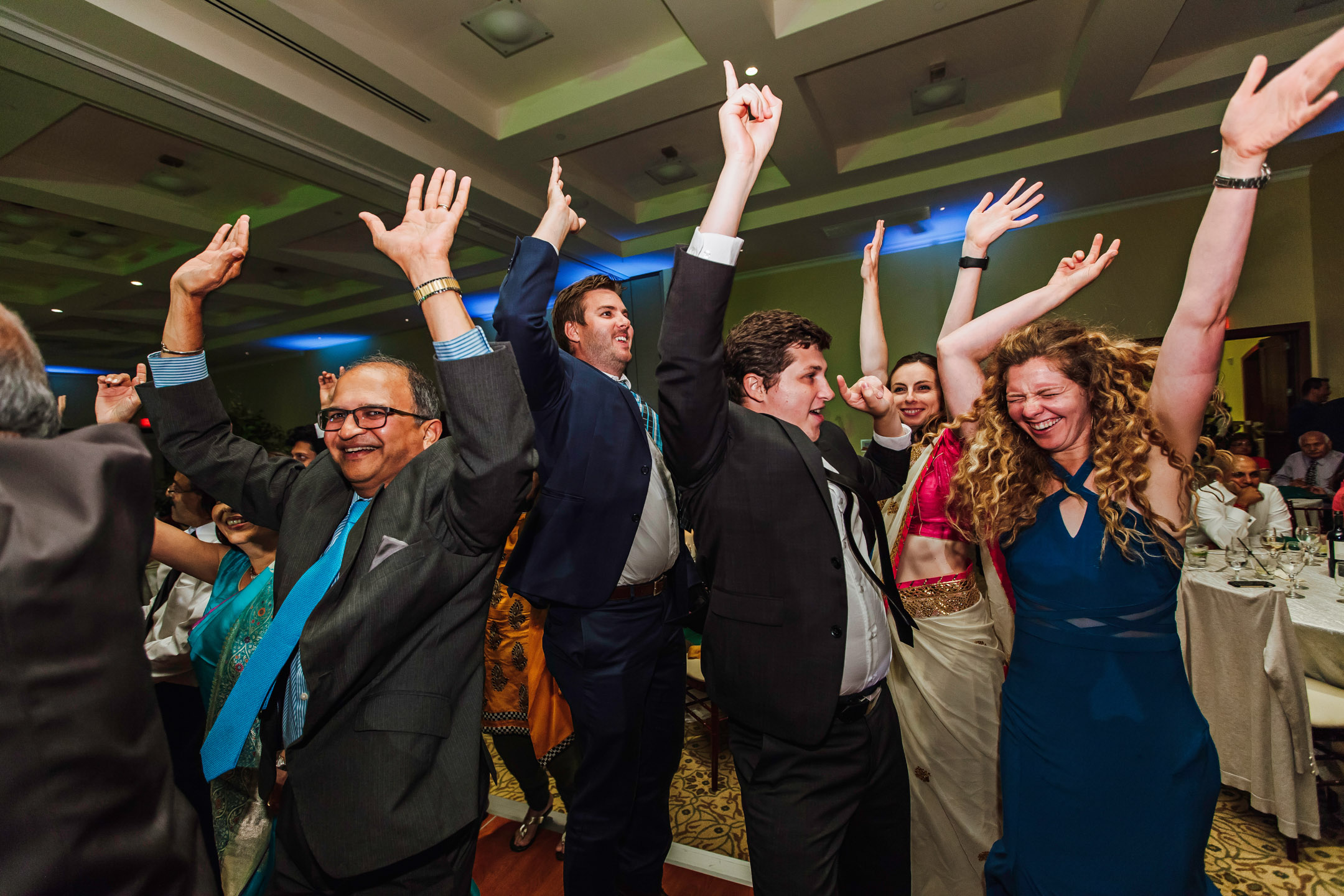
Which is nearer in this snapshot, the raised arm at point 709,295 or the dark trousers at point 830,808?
the raised arm at point 709,295

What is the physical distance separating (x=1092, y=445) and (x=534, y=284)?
114cm

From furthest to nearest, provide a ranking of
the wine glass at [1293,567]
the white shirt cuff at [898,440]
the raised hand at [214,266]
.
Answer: the wine glass at [1293,567] < the white shirt cuff at [898,440] < the raised hand at [214,266]

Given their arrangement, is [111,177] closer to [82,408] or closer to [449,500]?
[82,408]

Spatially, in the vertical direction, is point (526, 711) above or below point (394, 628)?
below

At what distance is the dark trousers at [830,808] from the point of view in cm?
113

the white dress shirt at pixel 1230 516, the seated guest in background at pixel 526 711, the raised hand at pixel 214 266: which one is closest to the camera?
the raised hand at pixel 214 266

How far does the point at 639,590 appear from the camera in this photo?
5.36 ft

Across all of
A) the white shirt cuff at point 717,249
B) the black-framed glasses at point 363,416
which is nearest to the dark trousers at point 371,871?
the black-framed glasses at point 363,416

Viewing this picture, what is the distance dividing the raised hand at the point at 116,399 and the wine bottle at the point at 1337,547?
168 inches

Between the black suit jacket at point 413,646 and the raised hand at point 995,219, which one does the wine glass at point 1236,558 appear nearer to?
the raised hand at point 995,219

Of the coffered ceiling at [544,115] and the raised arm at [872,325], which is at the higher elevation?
the coffered ceiling at [544,115]

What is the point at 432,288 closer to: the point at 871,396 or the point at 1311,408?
the point at 871,396

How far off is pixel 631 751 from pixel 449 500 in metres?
0.94

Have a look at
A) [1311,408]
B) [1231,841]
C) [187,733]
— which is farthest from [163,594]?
[1311,408]
